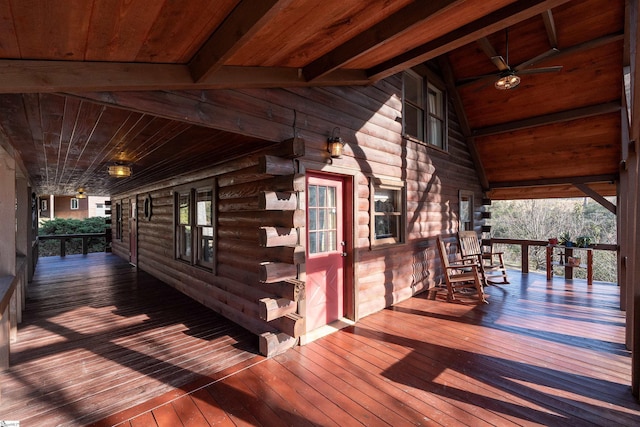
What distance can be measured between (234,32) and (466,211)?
714 cm

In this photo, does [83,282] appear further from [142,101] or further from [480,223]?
[480,223]

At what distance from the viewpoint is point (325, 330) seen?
3650 mm

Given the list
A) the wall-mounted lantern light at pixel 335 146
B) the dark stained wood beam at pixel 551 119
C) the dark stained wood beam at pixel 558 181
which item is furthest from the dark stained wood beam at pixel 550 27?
the wall-mounted lantern light at pixel 335 146

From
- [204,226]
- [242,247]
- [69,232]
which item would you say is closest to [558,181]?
[242,247]

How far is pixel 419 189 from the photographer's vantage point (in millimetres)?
5461

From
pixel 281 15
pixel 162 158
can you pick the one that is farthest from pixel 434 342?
pixel 162 158

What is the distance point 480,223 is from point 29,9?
8775 mm

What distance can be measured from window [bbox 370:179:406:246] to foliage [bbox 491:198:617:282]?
1075cm

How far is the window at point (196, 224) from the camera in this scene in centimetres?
481

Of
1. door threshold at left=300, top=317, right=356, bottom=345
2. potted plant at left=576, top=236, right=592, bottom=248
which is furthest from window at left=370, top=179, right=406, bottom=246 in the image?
potted plant at left=576, top=236, right=592, bottom=248

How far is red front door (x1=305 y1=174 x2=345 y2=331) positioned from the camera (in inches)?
141

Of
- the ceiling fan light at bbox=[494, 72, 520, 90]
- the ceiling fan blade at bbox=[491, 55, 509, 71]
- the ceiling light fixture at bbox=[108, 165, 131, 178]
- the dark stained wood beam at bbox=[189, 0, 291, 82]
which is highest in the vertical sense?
the ceiling fan blade at bbox=[491, 55, 509, 71]

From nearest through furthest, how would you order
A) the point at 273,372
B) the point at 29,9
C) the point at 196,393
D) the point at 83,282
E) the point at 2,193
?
the point at 29,9 < the point at 196,393 < the point at 273,372 < the point at 2,193 < the point at 83,282

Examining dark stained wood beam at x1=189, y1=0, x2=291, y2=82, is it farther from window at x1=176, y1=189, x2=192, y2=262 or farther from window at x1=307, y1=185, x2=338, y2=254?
window at x1=176, y1=189, x2=192, y2=262
